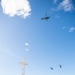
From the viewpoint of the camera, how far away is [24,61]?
96000mm

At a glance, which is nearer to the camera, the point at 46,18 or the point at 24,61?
the point at 46,18

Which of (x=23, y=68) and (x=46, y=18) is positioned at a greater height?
(x=23, y=68)

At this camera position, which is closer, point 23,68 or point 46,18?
point 46,18

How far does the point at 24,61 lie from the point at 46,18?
66568 mm

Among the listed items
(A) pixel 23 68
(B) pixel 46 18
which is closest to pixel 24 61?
(A) pixel 23 68

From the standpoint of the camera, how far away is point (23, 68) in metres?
92.4

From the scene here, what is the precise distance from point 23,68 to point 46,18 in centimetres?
6406

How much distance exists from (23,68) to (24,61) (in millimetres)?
4745

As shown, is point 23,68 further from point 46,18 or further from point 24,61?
point 46,18

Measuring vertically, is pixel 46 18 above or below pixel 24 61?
below

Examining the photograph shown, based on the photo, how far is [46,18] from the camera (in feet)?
105
